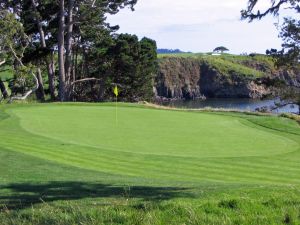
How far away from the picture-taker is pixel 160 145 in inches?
520

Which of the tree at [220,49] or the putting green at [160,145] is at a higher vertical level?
the tree at [220,49]

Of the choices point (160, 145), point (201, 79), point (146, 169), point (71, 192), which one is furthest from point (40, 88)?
point (201, 79)

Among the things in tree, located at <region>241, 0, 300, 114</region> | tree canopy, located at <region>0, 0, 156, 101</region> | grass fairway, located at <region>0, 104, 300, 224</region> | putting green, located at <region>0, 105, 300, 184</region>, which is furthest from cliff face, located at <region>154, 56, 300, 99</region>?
tree, located at <region>241, 0, 300, 114</region>

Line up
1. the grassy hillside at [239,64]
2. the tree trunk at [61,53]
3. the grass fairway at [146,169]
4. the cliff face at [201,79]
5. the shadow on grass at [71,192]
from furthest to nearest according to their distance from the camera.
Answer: the grassy hillside at [239,64] < the cliff face at [201,79] < the tree trunk at [61,53] < the shadow on grass at [71,192] < the grass fairway at [146,169]

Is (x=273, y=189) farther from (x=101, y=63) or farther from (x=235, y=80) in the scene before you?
(x=235, y=80)

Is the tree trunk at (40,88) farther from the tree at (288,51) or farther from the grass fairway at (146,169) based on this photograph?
the tree at (288,51)

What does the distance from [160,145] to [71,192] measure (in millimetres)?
5890

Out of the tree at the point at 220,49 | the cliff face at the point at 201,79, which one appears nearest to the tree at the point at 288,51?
the cliff face at the point at 201,79

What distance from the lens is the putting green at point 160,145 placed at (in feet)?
35.0

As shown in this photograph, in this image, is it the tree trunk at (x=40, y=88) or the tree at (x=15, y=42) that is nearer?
the tree at (x=15, y=42)

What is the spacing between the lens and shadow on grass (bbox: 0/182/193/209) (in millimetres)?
6871

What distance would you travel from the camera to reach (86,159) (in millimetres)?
11297

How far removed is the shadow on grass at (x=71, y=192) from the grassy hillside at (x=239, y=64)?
90.0m

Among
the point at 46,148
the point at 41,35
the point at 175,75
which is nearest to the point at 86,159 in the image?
the point at 46,148
